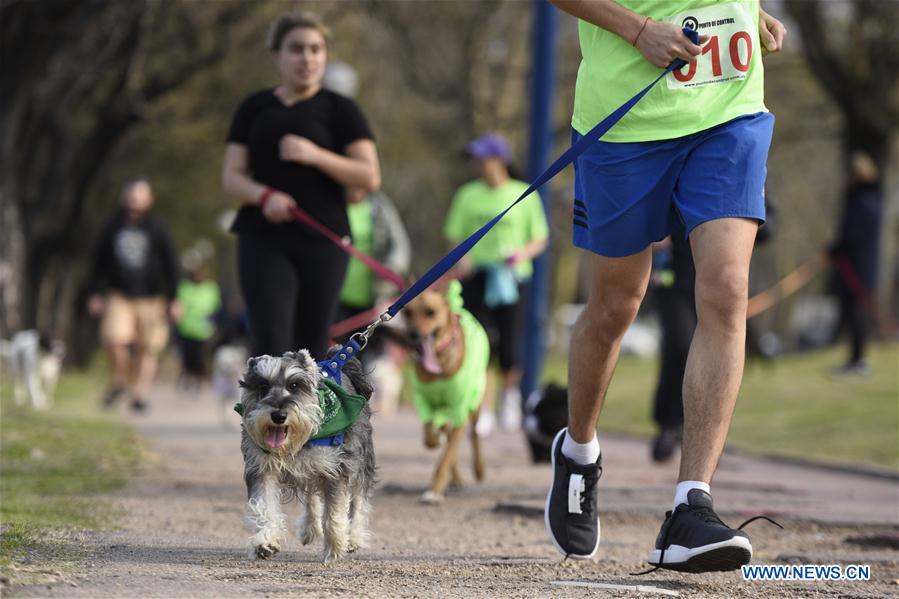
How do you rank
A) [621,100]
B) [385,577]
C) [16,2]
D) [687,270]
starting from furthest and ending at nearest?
[16,2] < [687,270] < [621,100] < [385,577]

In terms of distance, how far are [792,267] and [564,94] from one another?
25.6 meters

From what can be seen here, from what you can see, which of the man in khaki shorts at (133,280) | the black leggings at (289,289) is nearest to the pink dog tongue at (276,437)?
the black leggings at (289,289)

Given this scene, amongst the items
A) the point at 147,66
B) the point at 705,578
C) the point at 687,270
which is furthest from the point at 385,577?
the point at 147,66

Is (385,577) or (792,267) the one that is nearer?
(385,577)

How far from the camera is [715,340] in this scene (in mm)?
4727

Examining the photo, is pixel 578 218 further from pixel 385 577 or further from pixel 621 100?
pixel 385 577

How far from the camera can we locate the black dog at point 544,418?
8.91 meters

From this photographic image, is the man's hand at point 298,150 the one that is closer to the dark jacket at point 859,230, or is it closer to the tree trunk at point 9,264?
the dark jacket at point 859,230

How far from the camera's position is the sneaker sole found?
435 centimetres

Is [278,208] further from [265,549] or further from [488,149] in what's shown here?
[488,149]

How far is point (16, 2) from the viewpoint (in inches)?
698

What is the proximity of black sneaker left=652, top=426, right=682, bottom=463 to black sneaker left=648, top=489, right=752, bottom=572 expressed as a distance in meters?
5.05

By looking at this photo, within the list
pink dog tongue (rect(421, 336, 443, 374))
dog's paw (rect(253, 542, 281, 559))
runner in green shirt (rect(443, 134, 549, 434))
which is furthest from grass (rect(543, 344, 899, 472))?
dog's paw (rect(253, 542, 281, 559))

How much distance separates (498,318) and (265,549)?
6370mm
